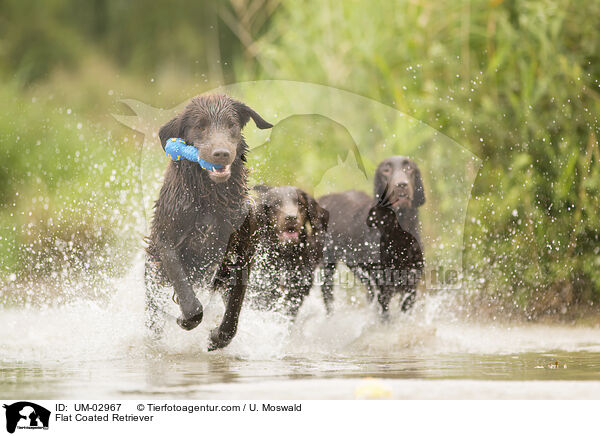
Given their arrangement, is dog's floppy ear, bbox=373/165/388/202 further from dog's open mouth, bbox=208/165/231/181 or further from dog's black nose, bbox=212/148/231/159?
dog's black nose, bbox=212/148/231/159

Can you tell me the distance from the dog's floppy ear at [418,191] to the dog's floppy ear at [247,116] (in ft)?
6.25

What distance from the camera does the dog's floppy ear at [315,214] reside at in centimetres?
580

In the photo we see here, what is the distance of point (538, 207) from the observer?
7047mm

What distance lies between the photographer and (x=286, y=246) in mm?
5777

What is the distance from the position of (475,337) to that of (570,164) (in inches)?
75.4

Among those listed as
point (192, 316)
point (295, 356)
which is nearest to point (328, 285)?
point (295, 356)

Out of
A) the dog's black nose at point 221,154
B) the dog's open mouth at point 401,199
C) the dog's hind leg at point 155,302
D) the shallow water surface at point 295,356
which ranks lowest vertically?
the shallow water surface at point 295,356

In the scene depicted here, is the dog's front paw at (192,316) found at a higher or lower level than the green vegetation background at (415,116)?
lower

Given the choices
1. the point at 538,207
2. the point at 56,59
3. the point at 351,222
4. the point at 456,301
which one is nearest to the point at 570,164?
the point at 538,207

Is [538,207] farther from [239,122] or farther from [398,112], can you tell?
[239,122]
